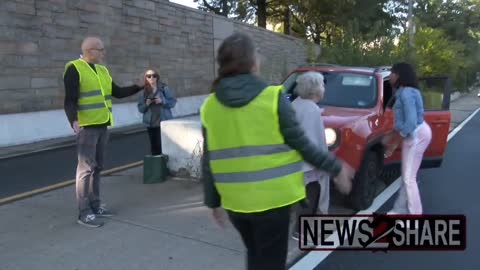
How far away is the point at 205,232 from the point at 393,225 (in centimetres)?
203

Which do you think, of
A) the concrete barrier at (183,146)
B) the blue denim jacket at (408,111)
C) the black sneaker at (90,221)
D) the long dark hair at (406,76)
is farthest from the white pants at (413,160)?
the black sneaker at (90,221)

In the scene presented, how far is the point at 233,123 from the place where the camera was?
269 cm

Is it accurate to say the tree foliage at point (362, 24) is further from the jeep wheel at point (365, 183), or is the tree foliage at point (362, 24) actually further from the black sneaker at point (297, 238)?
the black sneaker at point (297, 238)

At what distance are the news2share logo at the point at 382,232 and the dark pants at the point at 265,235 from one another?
2.10 meters

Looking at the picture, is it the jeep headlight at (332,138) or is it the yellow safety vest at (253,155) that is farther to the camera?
the jeep headlight at (332,138)

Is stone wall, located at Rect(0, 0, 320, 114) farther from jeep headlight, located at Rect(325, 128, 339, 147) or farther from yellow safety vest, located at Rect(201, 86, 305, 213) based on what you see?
yellow safety vest, located at Rect(201, 86, 305, 213)

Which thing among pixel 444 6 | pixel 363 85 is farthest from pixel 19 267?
pixel 444 6

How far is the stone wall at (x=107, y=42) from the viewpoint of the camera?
12.0 metres

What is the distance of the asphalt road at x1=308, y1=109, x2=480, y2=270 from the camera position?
4664mm

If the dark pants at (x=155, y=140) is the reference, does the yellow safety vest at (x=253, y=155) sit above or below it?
above

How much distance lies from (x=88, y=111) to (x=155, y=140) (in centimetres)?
271

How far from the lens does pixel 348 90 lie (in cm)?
683

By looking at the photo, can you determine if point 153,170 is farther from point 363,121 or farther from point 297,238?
point 363,121

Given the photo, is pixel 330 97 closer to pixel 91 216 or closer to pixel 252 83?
pixel 91 216
